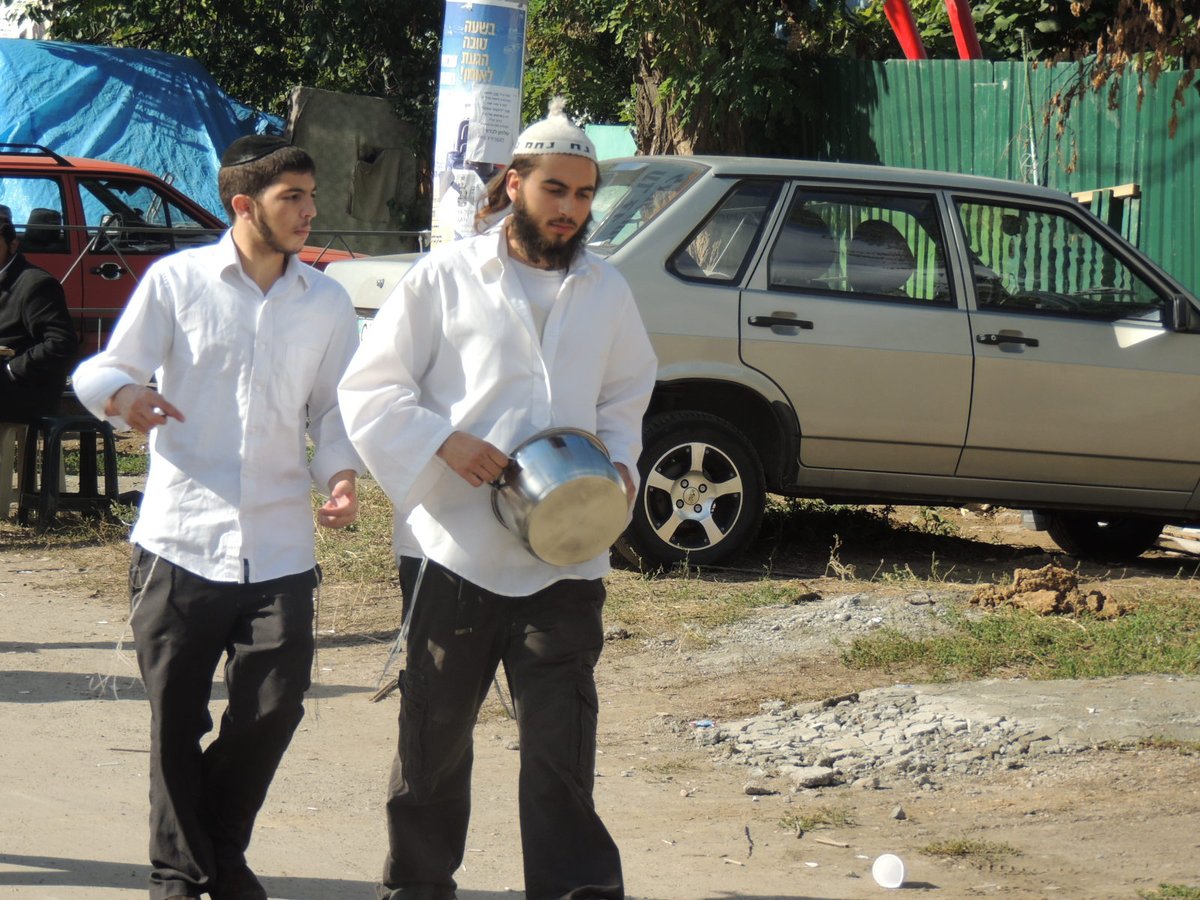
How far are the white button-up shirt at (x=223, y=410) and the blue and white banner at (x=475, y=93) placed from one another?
4.57 metres

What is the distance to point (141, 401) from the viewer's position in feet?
11.8

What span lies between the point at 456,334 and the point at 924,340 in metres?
4.48

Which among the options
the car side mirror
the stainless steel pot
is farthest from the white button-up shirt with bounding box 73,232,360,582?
the car side mirror

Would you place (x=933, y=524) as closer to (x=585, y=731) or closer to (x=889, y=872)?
(x=889, y=872)

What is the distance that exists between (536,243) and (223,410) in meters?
0.80

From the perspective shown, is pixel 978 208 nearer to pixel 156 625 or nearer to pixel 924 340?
pixel 924 340

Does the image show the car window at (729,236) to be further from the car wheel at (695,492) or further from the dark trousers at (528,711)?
the dark trousers at (528,711)

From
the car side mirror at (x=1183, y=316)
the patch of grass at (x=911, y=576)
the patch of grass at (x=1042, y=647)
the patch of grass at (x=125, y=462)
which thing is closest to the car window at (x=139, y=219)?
the patch of grass at (x=125, y=462)

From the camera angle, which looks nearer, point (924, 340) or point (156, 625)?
point (156, 625)

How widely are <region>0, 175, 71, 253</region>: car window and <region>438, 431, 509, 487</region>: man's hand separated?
31.9 ft

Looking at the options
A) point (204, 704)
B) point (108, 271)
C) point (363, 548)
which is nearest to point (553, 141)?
point (204, 704)

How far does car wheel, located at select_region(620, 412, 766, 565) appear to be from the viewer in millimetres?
7617

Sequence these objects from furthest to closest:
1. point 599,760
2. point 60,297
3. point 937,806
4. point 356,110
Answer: point 356,110 → point 60,297 → point 599,760 → point 937,806

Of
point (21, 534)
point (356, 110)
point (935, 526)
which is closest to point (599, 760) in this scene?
point (935, 526)
